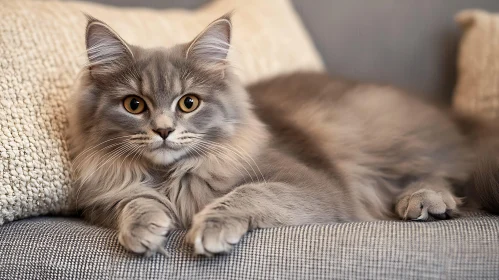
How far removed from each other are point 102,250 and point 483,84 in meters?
1.59

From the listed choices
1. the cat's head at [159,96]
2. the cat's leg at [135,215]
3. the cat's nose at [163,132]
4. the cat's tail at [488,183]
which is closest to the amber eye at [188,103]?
the cat's head at [159,96]

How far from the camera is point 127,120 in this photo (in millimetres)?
1316

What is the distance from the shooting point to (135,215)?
1.23 metres

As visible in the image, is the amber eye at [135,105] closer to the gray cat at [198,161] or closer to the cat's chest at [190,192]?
the gray cat at [198,161]

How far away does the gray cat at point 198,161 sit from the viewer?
1.26m

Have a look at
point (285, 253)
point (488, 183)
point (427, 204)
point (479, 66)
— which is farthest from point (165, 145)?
point (479, 66)

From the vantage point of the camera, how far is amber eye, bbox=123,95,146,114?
1333 mm

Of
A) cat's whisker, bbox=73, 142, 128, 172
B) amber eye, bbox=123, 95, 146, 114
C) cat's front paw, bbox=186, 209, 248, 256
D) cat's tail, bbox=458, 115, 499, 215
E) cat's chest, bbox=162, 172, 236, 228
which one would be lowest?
cat's tail, bbox=458, 115, 499, 215

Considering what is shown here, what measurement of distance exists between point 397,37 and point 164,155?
56.3 inches

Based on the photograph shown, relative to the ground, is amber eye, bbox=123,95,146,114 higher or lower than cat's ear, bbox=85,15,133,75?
lower

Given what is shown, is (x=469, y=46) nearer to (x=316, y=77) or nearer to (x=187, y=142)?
(x=316, y=77)

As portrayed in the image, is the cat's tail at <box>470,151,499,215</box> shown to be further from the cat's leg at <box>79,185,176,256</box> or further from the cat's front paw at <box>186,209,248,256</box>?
the cat's leg at <box>79,185,176,256</box>

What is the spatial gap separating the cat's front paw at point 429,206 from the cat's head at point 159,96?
1.70 feet

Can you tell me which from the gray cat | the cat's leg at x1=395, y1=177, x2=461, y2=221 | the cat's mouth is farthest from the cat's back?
the cat's mouth
